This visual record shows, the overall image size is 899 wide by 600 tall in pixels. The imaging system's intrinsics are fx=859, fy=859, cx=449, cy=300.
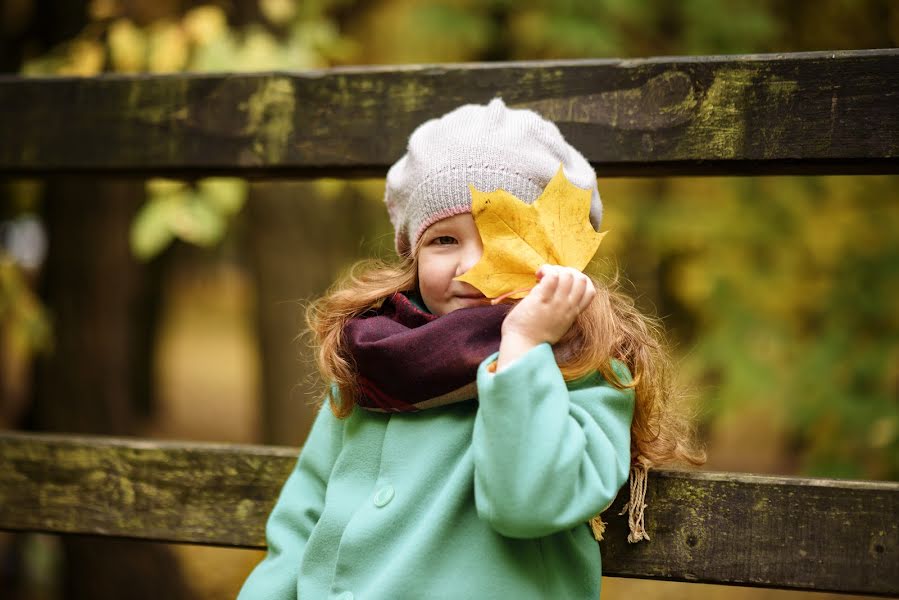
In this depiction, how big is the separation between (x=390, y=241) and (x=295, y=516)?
10.8 ft

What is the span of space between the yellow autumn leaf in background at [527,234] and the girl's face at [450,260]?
0.08 m

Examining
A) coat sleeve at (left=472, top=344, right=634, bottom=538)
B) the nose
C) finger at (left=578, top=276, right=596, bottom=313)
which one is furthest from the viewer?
the nose

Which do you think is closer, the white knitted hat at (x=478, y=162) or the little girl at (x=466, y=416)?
the little girl at (x=466, y=416)

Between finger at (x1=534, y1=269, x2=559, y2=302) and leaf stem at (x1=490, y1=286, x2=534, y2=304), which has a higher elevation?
finger at (x1=534, y1=269, x2=559, y2=302)

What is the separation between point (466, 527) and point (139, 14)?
291 centimetres

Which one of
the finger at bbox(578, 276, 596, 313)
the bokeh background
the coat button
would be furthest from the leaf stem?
the bokeh background

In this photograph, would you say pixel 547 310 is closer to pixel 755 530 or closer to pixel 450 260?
pixel 450 260

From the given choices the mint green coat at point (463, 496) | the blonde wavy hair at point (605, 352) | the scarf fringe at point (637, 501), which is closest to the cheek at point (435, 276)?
the blonde wavy hair at point (605, 352)

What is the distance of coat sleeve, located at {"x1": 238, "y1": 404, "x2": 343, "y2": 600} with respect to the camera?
174cm

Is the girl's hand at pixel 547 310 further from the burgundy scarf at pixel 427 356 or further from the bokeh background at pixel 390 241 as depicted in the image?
the bokeh background at pixel 390 241

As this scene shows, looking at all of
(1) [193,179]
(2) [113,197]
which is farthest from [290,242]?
(1) [193,179]

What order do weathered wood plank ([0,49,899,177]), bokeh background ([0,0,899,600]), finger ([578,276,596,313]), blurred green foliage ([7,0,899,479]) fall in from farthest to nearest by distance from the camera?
bokeh background ([0,0,899,600]) → blurred green foliage ([7,0,899,479]) → weathered wood plank ([0,49,899,177]) → finger ([578,276,596,313])

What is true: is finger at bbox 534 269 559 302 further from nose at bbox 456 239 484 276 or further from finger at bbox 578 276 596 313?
nose at bbox 456 239 484 276

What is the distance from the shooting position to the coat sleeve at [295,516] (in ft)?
5.70
